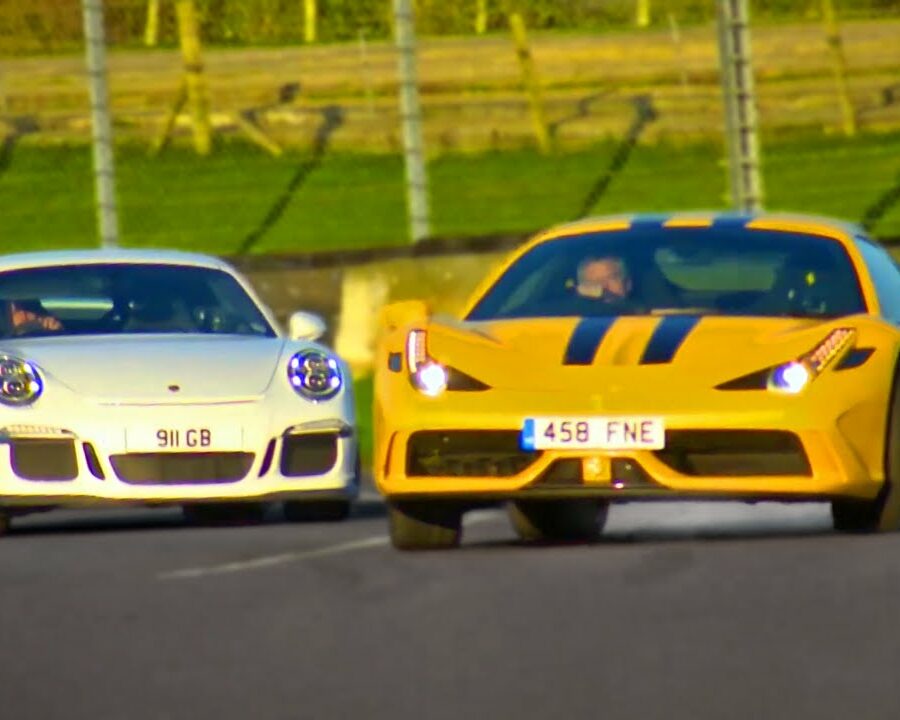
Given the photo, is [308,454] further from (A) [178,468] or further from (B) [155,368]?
(B) [155,368]

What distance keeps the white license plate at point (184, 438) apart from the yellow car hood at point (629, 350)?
5.01ft

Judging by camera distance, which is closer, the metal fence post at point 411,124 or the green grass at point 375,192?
the metal fence post at point 411,124

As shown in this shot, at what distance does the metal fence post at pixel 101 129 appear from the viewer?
1778 centimetres

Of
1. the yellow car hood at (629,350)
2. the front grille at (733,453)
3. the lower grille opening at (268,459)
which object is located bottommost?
the lower grille opening at (268,459)

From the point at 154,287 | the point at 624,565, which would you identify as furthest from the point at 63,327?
A: the point at 624,565

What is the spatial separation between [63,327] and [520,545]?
8.72ft

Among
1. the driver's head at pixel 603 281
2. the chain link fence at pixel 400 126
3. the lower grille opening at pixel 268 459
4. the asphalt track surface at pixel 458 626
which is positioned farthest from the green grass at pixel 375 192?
the driver's head at pixel 603 281

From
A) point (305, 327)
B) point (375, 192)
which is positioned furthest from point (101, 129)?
point (305, 327)

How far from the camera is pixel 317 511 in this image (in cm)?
1233

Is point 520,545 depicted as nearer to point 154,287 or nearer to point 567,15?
point 154,287

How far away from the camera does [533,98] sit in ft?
67.3

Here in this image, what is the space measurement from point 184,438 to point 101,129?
6.57m

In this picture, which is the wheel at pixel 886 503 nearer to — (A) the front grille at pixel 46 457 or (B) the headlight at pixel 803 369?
(B) the headlight at pixel 803 369

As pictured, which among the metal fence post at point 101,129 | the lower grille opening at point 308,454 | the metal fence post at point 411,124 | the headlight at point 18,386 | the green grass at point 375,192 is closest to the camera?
the headlight at point 18,386
